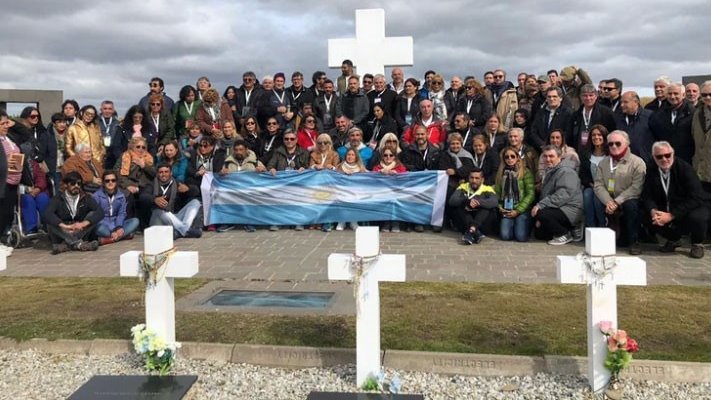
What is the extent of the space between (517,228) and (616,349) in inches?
218

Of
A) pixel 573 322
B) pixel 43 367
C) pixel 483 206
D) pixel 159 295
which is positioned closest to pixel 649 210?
pixel 483 206

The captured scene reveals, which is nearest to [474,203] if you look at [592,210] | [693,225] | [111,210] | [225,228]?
[592,210]

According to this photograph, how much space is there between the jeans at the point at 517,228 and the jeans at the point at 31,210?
23.7 feet

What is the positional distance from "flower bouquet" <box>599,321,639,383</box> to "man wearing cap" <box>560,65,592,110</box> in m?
7.68

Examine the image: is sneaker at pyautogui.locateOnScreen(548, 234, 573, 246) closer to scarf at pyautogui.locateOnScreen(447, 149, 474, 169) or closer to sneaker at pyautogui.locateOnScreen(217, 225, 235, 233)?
scarf at pyautogui.locateOnScreen(447, 149, 474, 169)

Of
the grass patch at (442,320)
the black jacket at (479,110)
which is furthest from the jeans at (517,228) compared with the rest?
the grass patch at (442,320)

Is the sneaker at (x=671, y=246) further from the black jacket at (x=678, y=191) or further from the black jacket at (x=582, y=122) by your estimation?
the black jacket at (x=582, y=122)

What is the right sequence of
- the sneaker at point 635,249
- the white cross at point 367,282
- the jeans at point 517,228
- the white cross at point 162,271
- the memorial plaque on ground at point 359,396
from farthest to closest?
1. the jeans at point 517,228
2. the sneaker at point 635,249
3. the white cross at point 162,271
4. the white cross at point 367,282
5. the memorial plaque on ground at point 359,396

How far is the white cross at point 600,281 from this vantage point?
147 inches

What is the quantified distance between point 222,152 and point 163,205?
1.51 metres

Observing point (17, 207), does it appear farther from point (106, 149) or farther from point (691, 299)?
point (691, 299)

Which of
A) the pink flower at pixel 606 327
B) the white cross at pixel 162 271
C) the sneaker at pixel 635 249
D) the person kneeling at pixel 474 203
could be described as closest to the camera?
the pink flower at pixel 606 327

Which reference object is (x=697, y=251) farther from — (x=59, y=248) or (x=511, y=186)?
(x=59, y=248)

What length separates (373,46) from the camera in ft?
45.0
